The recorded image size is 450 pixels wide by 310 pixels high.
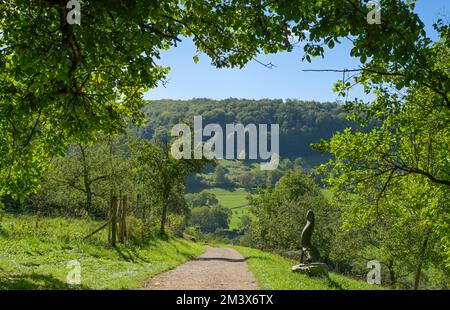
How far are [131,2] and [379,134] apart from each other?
556 inches

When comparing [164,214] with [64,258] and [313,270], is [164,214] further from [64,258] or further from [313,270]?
[313,270]

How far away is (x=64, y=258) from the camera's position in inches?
767

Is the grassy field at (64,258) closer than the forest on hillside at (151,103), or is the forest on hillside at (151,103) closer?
the forest on hillside at (151,103)

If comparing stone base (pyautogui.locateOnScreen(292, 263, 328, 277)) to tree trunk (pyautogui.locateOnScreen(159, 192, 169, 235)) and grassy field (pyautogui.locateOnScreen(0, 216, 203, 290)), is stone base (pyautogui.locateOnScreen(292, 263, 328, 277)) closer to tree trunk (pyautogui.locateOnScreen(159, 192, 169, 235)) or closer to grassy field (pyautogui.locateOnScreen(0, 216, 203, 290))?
grassy field (pyautogui.locateOnScreen(0, 216, 203, 290))

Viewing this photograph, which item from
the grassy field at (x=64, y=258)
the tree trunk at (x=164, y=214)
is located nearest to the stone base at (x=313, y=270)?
the grassy field at (x=64, y=258)

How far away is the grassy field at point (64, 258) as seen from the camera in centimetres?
1361

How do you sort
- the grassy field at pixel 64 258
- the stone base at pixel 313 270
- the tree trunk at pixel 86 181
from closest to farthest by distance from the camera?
the grassy field at pixel 64 258
the stone base at pixel 313 270
the tree trunk at pixel 86 181

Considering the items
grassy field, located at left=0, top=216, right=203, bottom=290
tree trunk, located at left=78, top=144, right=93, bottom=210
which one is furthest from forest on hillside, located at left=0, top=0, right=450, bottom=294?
tree trunk, located at left=78, top=144, right=93, bottom=210

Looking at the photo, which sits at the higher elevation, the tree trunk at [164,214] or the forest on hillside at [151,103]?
the forest on hillside at [151,103]

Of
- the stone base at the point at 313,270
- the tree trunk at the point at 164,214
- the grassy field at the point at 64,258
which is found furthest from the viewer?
the tree trunk at the point at 164,214

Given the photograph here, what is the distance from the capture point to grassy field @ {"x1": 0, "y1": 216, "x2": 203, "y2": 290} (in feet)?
44.6

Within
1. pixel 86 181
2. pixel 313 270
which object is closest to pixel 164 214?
pixel 86 181

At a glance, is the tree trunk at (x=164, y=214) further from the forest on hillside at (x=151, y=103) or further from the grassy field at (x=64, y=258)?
the grassy field at (x=64, y=258)

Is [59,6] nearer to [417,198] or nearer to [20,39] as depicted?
[20,39]
